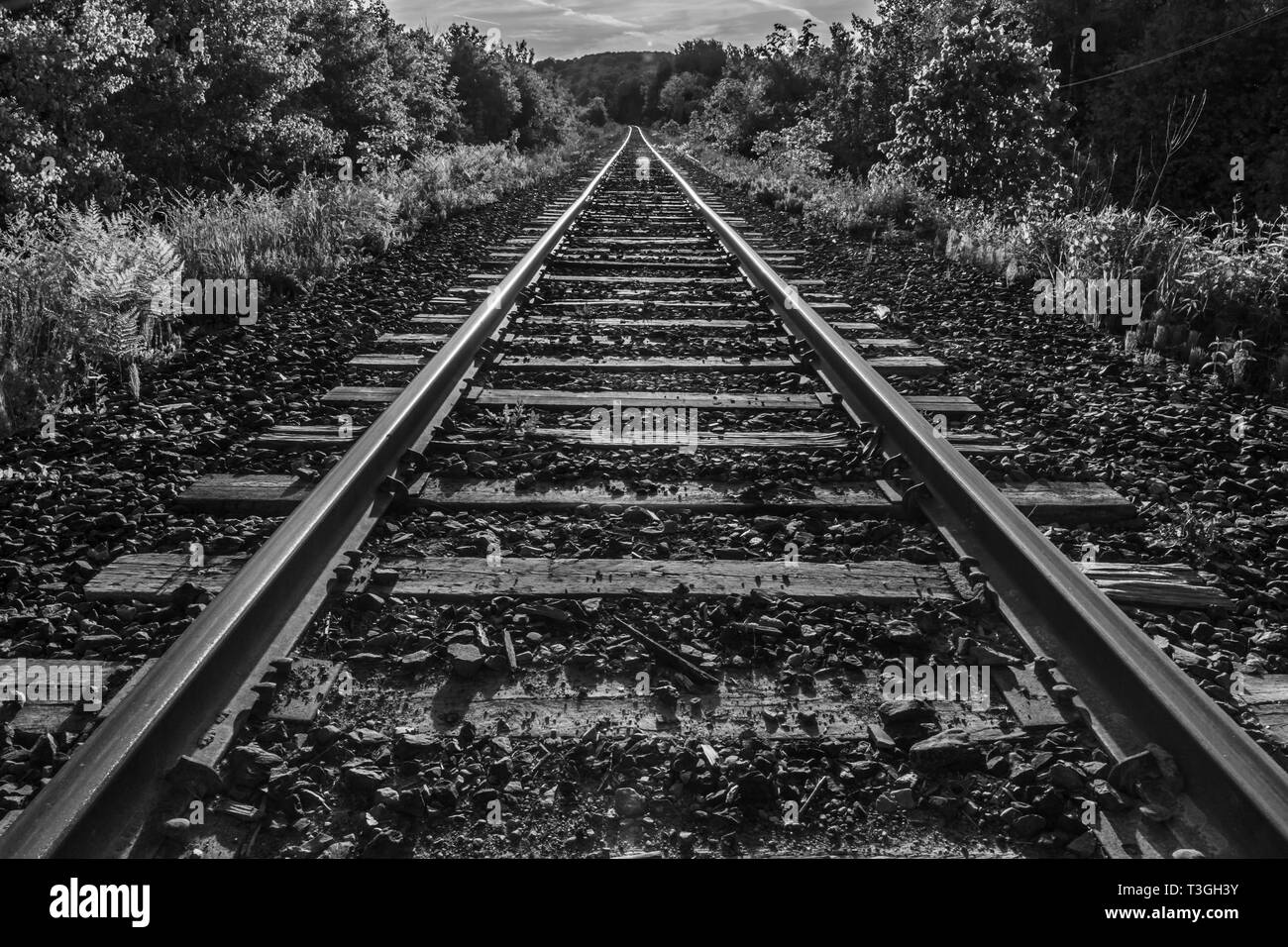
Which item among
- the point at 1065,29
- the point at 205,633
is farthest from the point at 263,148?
the point at 1065,29

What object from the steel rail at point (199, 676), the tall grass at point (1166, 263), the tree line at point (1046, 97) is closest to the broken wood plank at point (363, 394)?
the steel rail at point (199, 676)

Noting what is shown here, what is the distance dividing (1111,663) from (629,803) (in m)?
1.15

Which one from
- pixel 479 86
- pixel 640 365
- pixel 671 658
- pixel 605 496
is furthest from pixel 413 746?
pixel 479 86

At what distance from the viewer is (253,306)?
6.56m

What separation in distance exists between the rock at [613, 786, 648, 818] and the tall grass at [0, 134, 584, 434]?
11.1 feet

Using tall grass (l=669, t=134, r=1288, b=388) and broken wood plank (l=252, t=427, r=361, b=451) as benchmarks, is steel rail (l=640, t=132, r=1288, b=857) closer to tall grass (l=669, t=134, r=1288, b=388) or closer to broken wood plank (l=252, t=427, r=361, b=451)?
broken wood plank (l=252, t=427, r=361, b=451)

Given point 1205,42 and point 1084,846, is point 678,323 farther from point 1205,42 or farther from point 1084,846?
point 1205,42

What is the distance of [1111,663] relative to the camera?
7.50 ft

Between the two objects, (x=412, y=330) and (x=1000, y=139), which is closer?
(x=412, y=330)

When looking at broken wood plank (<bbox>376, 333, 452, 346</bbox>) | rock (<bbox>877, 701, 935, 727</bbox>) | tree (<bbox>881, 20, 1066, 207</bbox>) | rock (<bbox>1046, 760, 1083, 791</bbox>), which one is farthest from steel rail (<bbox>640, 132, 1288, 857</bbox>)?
tree (<bbox>881, 20, 1066, 207</bbox>)

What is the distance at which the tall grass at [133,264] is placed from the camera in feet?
15.7

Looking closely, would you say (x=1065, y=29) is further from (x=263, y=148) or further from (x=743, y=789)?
Result: (x=743, y=789)

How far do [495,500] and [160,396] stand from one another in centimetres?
220
